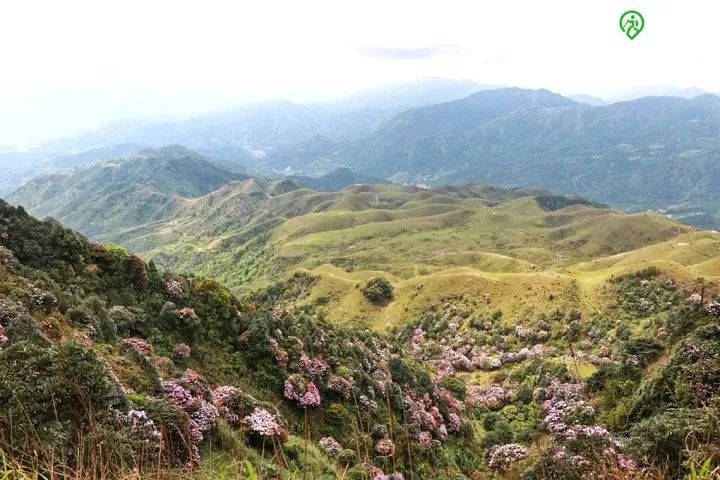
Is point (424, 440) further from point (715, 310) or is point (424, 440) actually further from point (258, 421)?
point (715, 310)

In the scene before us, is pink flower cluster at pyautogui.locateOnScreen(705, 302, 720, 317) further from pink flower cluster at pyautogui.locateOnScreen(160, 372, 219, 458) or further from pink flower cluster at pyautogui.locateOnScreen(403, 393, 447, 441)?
pink flower cluster at pyautogui.locateOnScreen(160, 372, 219, 458)

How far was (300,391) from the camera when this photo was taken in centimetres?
2647

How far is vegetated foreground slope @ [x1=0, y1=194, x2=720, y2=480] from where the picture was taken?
18.9ft

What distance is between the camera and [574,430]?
746 inches

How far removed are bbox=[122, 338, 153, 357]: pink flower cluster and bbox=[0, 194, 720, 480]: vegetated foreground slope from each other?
13 centimetres

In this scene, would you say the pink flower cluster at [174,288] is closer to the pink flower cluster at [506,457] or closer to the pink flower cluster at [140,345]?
the pink flower cluster at [140,345]

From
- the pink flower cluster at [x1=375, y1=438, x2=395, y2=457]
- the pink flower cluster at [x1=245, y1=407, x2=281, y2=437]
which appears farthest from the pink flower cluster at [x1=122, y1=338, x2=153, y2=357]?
the pink flower cluster at [x1=375, y1=438, x2=395, y2=457]

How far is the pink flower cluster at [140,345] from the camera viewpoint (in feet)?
69.5

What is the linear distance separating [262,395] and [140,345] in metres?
6.95

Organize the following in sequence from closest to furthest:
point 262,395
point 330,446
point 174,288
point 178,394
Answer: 1. point 178,394
2. point 330,446
3. point 262,395
4. point 174,288

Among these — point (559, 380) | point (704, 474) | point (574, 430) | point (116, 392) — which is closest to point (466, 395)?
point (559, 380)

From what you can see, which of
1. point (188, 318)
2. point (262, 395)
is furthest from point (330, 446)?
point (188, 318)

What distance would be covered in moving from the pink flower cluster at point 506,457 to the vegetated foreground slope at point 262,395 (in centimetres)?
14

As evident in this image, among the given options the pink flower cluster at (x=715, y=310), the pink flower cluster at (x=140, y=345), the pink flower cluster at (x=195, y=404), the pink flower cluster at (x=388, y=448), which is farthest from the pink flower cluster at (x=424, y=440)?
the pink flower cluster at (x=715, y=310)
